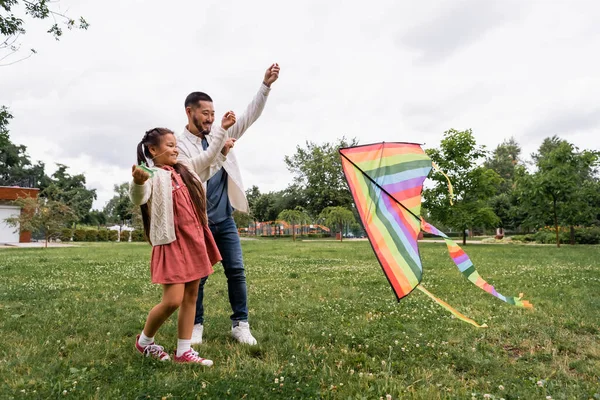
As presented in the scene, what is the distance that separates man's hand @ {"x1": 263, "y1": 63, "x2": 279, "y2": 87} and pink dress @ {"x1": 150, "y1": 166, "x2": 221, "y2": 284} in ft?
4.54

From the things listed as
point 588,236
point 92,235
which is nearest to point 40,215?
point 92,235

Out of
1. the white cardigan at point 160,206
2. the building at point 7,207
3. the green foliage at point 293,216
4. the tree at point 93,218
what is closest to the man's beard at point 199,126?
the white cardigan at point 160,206

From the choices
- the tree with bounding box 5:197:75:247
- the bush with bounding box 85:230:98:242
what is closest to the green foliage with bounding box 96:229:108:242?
the bush with bounding box 85:230:98:242

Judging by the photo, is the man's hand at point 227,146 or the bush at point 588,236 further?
the bush at point 588,236

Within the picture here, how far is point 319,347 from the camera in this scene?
400cm

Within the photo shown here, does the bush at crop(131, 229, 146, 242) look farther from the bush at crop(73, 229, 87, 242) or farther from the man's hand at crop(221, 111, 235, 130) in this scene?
the man's hand at crop(221, 111, 235, 130)

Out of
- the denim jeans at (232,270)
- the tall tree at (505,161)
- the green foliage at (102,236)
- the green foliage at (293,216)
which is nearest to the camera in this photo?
the denim jeans at (232,270)

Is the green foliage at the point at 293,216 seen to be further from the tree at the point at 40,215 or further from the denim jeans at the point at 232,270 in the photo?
the denim jeans at the point at 232,270

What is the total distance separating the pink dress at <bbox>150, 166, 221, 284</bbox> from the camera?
11.0ft

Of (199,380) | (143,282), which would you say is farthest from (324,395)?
(143,282)

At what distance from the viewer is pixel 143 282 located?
332 inches

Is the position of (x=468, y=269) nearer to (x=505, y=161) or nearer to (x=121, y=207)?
(x=505, y=161)

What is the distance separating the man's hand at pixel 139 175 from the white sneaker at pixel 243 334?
1955mm

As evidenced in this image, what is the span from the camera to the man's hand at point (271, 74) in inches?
164
